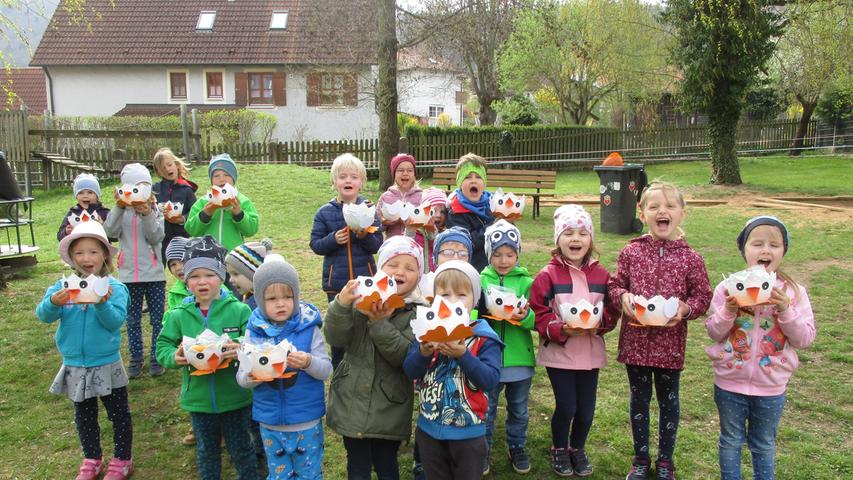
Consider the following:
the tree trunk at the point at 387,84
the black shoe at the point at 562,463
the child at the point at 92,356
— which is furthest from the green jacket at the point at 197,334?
the tree trunk at the point at 387,84

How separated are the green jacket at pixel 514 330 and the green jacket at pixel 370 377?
0.78 metres

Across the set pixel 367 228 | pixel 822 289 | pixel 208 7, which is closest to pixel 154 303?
pixel 367 228

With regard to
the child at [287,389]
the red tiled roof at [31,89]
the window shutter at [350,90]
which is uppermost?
the red tiled roof at [31,89]

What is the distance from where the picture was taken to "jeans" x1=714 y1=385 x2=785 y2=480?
3510 millimetres

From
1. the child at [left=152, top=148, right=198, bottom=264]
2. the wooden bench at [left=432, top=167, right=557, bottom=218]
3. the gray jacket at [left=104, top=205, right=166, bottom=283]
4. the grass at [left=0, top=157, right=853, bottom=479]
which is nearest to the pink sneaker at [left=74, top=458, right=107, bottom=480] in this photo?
the grass at [left=0, top=157, right=853, bottom=479]

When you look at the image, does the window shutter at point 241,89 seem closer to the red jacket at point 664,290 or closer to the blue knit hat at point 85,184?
the blue knit hat at point 85,184

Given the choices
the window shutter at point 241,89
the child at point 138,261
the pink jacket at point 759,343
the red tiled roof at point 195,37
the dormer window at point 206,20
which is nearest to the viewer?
the pink jacket at point 759,343

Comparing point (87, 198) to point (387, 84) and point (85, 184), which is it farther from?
point (387, 84)

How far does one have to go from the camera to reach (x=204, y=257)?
3758 mm

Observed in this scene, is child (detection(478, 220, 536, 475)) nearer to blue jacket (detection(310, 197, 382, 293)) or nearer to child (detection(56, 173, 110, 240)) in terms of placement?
blue jacket (detection(310, 197, 382, 293))

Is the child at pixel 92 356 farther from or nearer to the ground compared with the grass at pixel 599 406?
farther from the ground

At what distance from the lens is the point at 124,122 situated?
23.8 metres

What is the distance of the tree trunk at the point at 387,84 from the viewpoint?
51.0 ft

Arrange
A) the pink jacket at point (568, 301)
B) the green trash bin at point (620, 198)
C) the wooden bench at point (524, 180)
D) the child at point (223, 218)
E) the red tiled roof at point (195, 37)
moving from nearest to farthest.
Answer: the pink jacket at point (568, 301) → the child at point (223, 218) → the green trash bin at point (620, 198) → the wooden bench at point (524, 180) → the red tiled roof at point (195, 37)
